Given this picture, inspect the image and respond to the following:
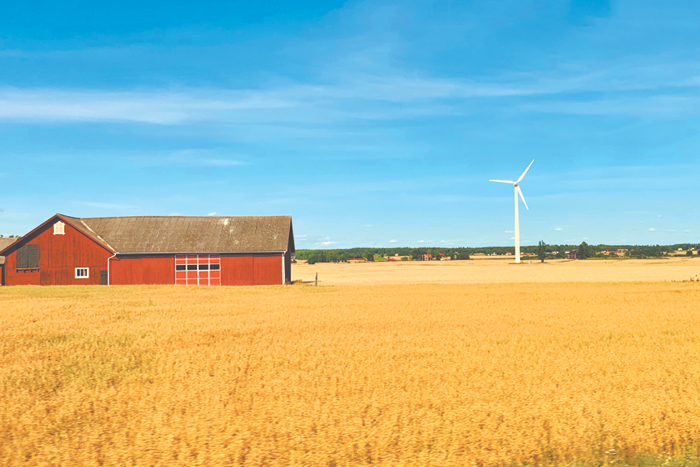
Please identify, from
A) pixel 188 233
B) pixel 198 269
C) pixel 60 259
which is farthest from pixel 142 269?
pixel 60 259

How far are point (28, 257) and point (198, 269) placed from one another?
1643 cm

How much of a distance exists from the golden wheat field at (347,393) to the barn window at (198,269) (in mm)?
30875

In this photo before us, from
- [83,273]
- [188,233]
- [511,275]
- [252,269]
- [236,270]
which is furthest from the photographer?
[511,275]

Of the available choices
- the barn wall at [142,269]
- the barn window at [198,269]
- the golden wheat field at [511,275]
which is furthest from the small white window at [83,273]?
the golden wheat field at [511,275]

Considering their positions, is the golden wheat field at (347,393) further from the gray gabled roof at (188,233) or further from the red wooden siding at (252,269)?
the gray gabled roof at (188,233)

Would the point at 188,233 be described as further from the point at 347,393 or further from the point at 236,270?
the point at 347,393

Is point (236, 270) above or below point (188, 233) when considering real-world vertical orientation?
below

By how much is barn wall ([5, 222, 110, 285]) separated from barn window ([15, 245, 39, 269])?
0.31 metres

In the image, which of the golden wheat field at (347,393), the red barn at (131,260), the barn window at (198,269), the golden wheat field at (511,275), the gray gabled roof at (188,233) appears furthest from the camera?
the golden wheat field at (511,275)

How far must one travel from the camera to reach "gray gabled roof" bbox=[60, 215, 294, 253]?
52.4 meters

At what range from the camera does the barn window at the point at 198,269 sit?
52188 mm

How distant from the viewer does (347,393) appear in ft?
32.8

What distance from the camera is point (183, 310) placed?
90.5ft

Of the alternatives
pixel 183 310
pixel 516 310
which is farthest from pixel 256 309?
pixel 516 310
